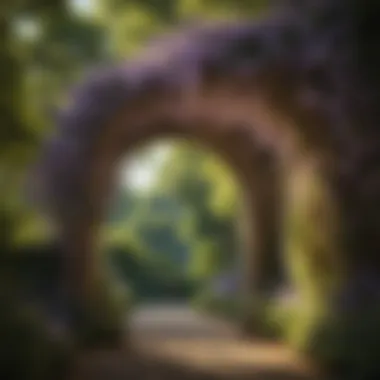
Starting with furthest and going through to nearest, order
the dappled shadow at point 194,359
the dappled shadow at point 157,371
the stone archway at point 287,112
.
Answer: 1. the stone archway at point 287,112
2. the dappled shadow at point 194,359
3. the dappled shadow at point 157,371

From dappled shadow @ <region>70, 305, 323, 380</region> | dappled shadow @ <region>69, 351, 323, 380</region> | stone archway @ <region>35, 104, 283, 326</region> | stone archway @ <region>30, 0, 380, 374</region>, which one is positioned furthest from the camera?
stone archway @ <region>35, 104, 283, 326</region>

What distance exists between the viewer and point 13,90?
17.9ft

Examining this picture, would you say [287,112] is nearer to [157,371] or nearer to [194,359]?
[194,359]

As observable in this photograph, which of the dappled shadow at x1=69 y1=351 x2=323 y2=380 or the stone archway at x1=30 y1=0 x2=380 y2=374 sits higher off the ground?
the stone archway at x1=30 y1=0 x2=380 y2=374

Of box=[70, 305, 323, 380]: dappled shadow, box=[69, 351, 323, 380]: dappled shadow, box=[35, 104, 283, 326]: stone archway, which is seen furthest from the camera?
box=[35, 104, 283, 326]: stone archway

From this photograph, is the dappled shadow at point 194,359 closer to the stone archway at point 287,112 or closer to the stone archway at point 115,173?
the stone archway at point 287,112

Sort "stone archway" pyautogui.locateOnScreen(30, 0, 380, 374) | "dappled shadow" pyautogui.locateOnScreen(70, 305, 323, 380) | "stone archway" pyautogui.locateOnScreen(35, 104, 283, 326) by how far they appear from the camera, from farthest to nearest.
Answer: "stone archway" pyautogui.locateOnScreen(35, 104, 283, 326)
"stone archway" pyautogui.locateOnScreen(30, 0, 380, 374)
"dappled shadow" pyautogui.locateOnScreen(70, 305, 323, 380)

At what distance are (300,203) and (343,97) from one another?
1.44m

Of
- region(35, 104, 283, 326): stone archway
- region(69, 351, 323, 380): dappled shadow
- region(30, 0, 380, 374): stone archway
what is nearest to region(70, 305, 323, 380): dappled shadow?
region(69, 351, 323, 380): dappled shadow

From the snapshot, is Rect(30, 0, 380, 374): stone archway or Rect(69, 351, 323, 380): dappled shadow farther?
Rect(30, 0, 380, 374): stone archway

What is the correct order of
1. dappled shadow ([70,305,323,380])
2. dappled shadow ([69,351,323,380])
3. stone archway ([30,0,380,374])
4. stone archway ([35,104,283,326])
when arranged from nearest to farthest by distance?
dappled shadow ([69,351,323,380]) < dappled shadow ([70,305,323,380]) < stone archway ([30,0,380,374]) < stone archway ([35,104,283,326])

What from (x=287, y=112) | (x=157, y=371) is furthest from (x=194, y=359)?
(x=287, y=112)

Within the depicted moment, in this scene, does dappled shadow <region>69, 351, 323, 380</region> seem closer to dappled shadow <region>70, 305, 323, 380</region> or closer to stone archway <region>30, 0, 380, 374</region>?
dappled shadow <region>70, 305, 323, 380</region>

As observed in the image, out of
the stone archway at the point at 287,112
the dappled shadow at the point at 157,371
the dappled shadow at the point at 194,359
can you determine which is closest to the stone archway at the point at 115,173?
the stone archway at the point at 287,112
